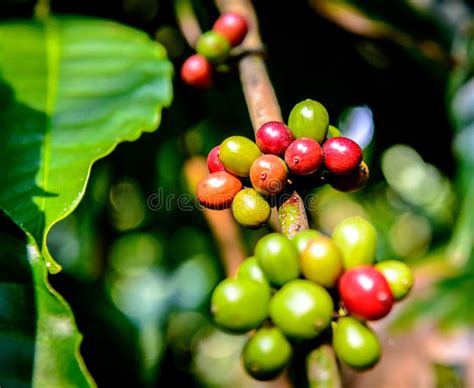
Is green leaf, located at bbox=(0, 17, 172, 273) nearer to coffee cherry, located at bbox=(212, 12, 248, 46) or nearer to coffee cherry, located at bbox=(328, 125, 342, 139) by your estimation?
coffee cherry, located at bbox=(212, 12, 248, 46)

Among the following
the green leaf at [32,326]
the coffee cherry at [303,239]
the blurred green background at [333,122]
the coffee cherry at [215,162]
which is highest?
the coffee cherry at [303,239]

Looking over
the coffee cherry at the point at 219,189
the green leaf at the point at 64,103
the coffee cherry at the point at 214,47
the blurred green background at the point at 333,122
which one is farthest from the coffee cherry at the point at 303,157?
the blurred green background at the point at 333,122

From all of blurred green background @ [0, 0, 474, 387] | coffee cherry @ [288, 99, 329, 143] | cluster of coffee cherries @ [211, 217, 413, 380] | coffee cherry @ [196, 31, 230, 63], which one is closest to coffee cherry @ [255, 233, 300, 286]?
cluster of coffee cherries @ [211, 217, 413, 380]

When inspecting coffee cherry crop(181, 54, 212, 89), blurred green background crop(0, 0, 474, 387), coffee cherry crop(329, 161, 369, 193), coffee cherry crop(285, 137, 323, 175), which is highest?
coffee cherry crop(285, 137, 323, 175)

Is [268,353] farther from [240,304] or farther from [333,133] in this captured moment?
[333,133]

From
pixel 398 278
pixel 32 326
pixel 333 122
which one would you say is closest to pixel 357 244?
pixel 398 278

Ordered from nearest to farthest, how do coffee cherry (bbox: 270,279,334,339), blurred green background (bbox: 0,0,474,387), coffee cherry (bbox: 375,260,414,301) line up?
1. coffee cherry (bbox: 270,279,334,339)
2. coffee cherry (bbox: 375,260,414,301)
3. blurred green background (bbox: 0,0,474,387)

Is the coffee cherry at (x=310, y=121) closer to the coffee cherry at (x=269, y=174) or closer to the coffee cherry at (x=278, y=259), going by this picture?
the coffee cherry at (x=269, y=174)
